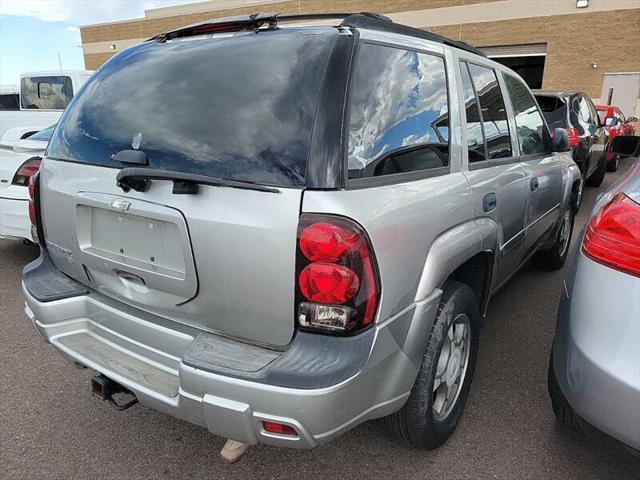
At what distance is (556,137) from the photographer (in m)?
3.89

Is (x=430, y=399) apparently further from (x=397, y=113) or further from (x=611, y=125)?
(x=611, y=125)

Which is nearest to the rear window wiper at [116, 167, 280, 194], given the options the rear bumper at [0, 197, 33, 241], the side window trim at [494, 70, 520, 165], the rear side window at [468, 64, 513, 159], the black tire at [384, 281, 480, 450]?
the black tire at [384, 281, 480, 450]

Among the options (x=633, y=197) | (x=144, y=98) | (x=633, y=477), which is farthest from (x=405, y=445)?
(x=144, y=98)

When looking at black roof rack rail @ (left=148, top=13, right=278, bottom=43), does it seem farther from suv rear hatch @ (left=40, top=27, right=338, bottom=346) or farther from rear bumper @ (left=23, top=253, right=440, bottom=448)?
rear bumper @ (left=23, top=253, right=440, bottom=448)

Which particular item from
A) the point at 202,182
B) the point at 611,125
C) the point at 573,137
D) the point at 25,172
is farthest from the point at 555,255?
the point at 611,125

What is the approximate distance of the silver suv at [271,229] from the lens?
1.62 m

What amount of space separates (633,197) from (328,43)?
1.24 metres

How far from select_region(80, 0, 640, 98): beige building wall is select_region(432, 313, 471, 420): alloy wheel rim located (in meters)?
21.5

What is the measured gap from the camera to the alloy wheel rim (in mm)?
2275

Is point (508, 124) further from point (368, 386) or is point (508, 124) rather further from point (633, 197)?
point (368, 386)

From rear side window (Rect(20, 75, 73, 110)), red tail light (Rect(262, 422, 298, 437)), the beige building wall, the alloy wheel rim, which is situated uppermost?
the beige building wall

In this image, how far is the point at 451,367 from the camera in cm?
238

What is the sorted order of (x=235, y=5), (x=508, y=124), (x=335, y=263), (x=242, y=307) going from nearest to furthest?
(x=335, y=263) < (x=242, y=307) < (x=508, y=124) < (x=235, y=5)

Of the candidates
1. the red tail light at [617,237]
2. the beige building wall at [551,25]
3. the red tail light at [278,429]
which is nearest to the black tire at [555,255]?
the red tail light at [617,237]
